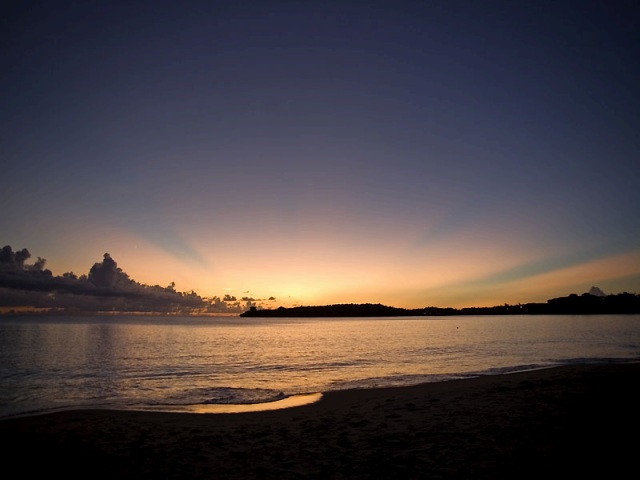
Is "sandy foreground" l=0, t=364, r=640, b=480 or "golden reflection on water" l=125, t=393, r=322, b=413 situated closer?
"sandy foreground" l=0, t=364, r=640, b=480

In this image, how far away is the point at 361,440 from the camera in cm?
1379

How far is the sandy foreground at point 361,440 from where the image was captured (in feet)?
36.0

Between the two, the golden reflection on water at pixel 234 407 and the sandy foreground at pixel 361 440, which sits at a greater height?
the sandy foreground at pixel 361 440

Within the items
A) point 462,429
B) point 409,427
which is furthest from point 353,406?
point 462,429

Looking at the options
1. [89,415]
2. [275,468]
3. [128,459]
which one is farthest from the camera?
[89,415]

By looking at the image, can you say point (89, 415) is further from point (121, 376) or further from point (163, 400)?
point (121, 376)

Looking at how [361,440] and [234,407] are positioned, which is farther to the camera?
[234,407]

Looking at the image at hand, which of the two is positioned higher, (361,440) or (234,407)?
(361,440)

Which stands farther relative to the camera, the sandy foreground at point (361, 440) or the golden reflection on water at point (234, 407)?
the golden reflection on water at point (234, 407)

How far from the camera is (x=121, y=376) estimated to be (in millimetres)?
35750

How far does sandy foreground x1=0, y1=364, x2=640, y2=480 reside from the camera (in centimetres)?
1098

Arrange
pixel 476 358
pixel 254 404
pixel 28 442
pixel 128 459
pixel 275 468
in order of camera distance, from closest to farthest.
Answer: pixel 275 468 < pixel 128 459 < pixel 28 442 < pixel 254 404 < pixel 476 358

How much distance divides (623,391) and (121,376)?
36912 millimetres

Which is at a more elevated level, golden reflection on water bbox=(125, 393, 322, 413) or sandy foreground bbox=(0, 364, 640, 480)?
sandy foreground bbox=(0, 364, 640, 480)
